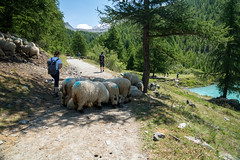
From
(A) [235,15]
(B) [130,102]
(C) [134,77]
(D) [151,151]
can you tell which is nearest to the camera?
(D) [151,151]

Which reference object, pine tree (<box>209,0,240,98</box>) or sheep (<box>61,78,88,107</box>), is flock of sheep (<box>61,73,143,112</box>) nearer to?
sheep (<box>61,78,88,107</box>)

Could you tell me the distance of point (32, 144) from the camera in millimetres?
3182

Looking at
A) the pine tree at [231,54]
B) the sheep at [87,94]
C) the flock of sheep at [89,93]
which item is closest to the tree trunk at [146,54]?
the flock of sheep at [89,93]

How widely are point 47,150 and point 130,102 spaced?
196 inches

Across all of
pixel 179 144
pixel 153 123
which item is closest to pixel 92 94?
pixel 153 123

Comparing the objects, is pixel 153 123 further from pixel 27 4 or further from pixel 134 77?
pixel 27 4

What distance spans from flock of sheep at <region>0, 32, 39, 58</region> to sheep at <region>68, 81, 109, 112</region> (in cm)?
718

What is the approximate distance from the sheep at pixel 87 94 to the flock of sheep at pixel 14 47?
718 centimetres

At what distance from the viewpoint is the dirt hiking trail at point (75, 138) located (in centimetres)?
295

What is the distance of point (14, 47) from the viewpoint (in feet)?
31.7

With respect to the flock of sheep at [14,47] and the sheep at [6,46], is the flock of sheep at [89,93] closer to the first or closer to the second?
the flock of sheep at [14,47]

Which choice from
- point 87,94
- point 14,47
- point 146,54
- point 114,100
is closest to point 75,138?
point 87,94

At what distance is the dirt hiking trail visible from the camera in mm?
2951

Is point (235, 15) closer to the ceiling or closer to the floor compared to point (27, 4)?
closer to the ceiling
